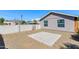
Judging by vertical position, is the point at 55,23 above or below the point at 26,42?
above

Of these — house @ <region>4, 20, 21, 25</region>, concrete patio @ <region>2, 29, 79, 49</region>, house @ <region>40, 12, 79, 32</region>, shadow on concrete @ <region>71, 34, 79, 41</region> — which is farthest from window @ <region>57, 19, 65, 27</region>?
house @ <region>4, 20, 21, 25</region>

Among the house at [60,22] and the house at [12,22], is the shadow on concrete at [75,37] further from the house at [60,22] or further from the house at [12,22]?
the house at [12,22]

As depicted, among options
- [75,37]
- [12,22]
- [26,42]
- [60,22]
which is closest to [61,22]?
[60,22]

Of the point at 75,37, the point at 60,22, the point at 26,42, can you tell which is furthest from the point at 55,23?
the point at 26,42

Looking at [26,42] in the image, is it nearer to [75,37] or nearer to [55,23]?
[55,23]

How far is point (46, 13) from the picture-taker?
3762 mm

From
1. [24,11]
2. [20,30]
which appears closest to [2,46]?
[20,30]

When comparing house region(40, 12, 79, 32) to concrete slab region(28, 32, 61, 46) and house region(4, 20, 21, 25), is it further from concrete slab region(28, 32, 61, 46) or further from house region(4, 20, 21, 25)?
house region(4, 20, 21, 25)

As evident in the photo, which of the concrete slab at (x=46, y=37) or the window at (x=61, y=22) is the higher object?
the window at (x=61, y=22)

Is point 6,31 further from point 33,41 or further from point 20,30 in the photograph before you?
point 33,41

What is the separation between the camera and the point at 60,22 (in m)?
3.78

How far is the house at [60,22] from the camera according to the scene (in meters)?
3.74

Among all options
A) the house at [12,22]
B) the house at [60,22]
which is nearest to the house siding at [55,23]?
the house at [60,22]
